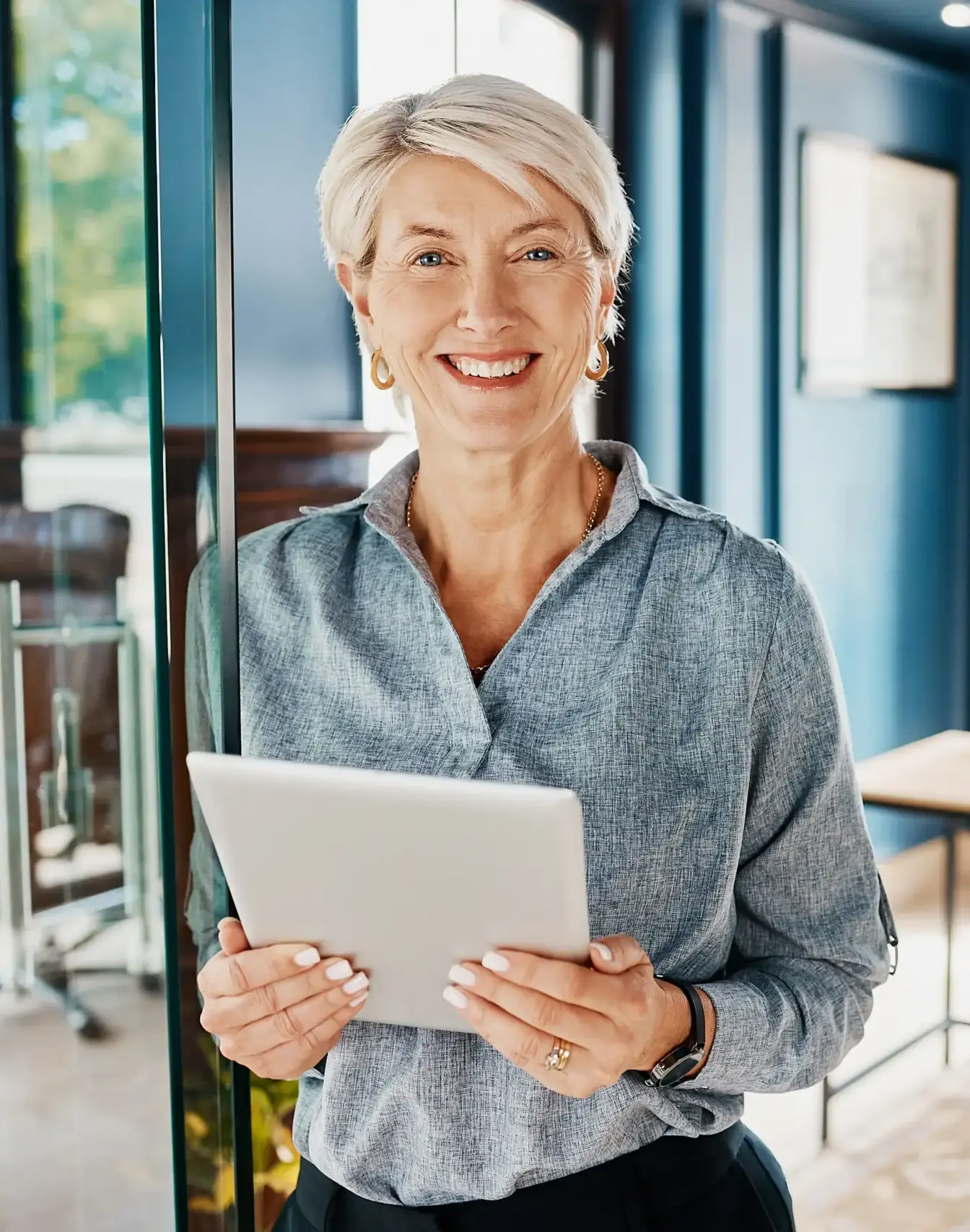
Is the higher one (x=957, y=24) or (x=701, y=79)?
(x=957, y=24)

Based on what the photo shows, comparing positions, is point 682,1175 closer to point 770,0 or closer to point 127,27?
point 127,27

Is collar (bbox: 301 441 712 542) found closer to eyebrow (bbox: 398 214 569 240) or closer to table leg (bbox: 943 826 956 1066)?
eyebrow (bbox: 398 214 569 240)

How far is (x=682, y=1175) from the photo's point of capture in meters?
1.09

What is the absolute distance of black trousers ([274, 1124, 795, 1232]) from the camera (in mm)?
1049

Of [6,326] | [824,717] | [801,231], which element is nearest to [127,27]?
[6,326]

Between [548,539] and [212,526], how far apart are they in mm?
457

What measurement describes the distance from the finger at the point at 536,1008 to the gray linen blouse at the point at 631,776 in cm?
14

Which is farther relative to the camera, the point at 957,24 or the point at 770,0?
the point at 957,24

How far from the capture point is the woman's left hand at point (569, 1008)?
0.89 metres

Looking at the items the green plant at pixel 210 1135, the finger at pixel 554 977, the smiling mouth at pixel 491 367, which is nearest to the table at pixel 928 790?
the smiling mouth at pixel 491 367

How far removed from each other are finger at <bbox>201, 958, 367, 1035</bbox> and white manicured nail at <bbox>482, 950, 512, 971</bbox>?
0.11m

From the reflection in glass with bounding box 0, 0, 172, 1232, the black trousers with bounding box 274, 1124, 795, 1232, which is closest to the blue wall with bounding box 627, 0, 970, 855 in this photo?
the black trousers with bounding box 274, 1124, 795, 1232

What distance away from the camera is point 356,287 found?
122 cm

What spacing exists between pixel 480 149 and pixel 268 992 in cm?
67
